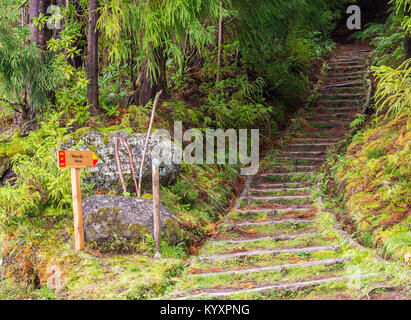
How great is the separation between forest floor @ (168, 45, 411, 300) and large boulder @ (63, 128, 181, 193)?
5.08 feet

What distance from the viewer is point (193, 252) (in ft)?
21.4

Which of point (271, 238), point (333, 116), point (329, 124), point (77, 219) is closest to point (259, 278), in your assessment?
point (271, 238)

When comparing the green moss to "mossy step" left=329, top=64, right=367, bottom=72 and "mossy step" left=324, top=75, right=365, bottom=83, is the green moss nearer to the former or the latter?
"mossy step" left=324, top=75, right=365, bottom=83

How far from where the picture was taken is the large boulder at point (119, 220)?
19.6 ft

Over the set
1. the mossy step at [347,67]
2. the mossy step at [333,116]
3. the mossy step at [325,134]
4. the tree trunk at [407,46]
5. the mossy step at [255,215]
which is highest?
the tree trunk at [407,46]

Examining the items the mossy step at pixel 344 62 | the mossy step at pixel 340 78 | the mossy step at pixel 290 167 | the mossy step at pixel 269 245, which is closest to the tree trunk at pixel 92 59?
the mossy step at pixel 269 245

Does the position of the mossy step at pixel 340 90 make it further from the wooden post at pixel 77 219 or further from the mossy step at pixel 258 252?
the wooden post at pixel 77 219

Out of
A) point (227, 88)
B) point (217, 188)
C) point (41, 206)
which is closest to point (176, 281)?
point (41, 206)

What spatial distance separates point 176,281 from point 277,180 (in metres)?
4.92

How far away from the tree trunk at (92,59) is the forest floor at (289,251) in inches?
144

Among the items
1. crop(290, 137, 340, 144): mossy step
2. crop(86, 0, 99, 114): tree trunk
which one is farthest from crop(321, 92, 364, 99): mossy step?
crop(86, 0, 99, 114): tree trunk

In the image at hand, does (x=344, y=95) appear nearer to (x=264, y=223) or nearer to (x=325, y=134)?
(x=325, y=134)

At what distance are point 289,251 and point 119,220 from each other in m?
2.52

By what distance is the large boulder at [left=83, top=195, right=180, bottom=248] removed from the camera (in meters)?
5.96
